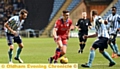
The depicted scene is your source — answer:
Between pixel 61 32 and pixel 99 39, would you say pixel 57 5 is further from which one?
pixel 99 39

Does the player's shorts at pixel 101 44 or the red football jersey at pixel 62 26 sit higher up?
the red football jersey at pixel 62 26

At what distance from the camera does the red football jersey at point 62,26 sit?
45.5 feet

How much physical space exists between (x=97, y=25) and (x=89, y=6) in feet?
118

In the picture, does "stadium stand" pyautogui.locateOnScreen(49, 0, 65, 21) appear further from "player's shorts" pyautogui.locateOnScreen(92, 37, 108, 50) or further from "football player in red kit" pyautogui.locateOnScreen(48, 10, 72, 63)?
"player's shorts" pyautogui.locateOnScreen(92, 37, 108, 50)

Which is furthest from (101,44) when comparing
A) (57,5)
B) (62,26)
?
(57,5)

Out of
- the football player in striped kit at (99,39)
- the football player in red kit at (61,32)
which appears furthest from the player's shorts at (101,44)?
the football player in red kit at (61,32)

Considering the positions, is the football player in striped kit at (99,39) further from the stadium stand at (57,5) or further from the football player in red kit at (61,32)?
the stadium stand at (57,5)

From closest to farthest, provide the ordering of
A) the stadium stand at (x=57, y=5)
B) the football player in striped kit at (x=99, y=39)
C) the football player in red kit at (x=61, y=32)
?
1. the football player in striped kit at (x=99, y=39)
2. the football player in red kit at (x=61, y=32)
3. the stadium stand at (x=57, y=5)

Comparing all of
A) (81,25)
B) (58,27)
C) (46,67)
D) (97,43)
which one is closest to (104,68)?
(97,43)

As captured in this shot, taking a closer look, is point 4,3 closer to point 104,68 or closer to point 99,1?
point 99,1

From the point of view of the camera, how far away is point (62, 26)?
13953 millimetres

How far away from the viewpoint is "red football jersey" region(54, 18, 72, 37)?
1388 centimetres

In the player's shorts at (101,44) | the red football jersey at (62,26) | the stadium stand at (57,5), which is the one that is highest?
the red football jersey at (62,26)

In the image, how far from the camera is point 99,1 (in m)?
49.6
